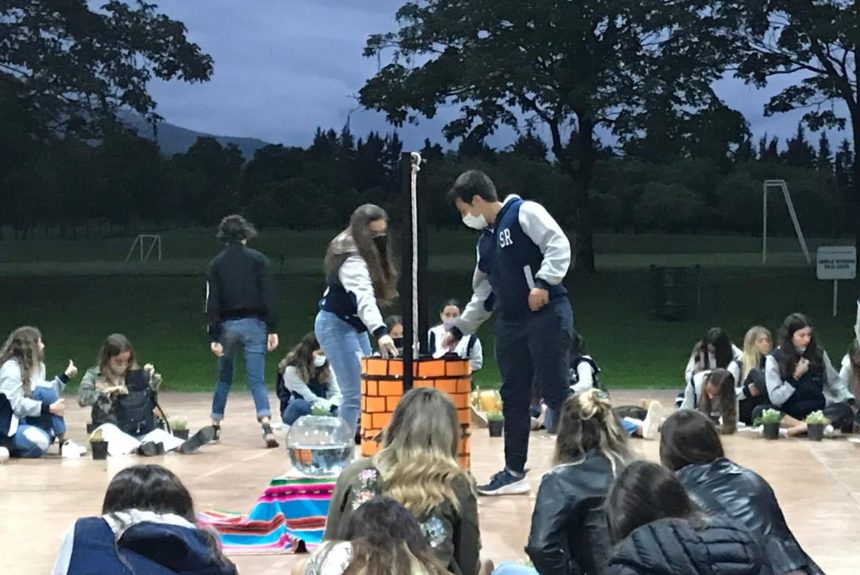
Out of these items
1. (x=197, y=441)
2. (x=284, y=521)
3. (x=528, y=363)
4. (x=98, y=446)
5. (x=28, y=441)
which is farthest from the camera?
(x=197, y=441)

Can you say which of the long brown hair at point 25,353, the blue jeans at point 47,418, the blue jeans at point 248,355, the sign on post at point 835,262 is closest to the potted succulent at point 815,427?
the blue jeans at point 248,355

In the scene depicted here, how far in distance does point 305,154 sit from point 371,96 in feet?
14.6

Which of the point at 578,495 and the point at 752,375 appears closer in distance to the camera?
the point at 578,495

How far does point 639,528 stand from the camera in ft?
10.7

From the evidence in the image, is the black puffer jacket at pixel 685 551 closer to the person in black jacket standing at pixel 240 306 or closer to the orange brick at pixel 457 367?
the orange brick at pixel 457 367

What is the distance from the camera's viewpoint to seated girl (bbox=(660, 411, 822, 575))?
4.18 meters

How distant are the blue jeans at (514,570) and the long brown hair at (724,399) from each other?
5.91m

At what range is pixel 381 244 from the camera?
7.61 metres

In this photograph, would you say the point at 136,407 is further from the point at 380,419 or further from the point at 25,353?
the point at 380,419

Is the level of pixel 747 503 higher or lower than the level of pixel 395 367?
lower

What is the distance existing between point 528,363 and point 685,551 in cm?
423

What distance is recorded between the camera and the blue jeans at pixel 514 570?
466 centimetres

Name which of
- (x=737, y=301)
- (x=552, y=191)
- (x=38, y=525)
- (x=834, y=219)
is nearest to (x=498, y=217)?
(x=38, y=525)

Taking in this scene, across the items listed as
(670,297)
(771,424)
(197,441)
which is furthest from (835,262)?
(197,441)
